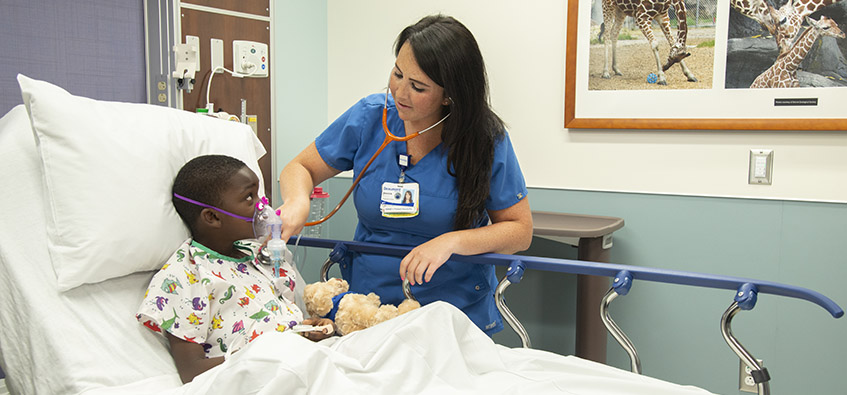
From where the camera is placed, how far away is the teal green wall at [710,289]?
2.32m

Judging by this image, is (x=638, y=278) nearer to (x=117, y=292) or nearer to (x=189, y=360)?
(x=189, y=360)

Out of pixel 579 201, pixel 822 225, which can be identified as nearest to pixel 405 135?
pixel 579 201

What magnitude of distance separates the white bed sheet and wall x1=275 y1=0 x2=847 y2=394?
1.36 metres

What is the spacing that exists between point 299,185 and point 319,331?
431mm

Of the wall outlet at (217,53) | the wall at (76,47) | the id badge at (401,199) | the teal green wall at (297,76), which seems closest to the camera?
the id badge at (401,199)

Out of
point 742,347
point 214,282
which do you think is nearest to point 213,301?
point 214,282

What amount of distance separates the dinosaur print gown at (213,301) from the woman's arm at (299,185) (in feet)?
0.32

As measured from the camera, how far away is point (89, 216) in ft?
4.43

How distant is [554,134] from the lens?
2.71m

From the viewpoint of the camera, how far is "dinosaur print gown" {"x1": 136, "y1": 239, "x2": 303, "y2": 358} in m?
1.30

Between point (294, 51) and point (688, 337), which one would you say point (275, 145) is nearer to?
point (294, 51)

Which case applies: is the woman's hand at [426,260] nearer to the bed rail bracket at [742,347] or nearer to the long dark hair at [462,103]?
the long dark hair at [462,103]

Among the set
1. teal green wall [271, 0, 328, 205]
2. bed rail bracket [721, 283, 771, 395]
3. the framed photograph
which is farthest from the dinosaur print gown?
the framed photograph

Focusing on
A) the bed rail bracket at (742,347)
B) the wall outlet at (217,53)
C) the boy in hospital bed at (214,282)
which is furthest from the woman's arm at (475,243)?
the wall outlet at (217,53)
